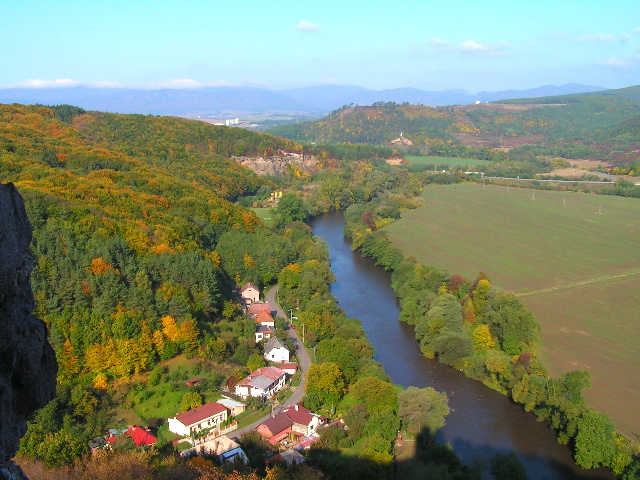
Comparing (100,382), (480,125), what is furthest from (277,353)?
(480,125)

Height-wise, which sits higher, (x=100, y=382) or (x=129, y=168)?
(x=129, y=168)

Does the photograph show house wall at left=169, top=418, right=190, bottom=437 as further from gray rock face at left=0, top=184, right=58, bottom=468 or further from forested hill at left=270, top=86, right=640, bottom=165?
forested hill at left=270, top=86, right=640, bottom=165

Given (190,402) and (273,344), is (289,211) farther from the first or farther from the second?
(190,402)

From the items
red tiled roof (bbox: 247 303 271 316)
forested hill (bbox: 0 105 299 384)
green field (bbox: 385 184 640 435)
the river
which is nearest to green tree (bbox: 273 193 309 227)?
forested hill (bbox: 0 105 299 384)

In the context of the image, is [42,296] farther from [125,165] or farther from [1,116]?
[1,116]

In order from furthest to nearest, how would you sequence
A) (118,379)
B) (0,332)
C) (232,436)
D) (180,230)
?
1. (180,230)
2. (118,379)
3. (232,436)
4. (0,332)

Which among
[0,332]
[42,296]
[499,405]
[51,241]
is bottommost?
[499,405]

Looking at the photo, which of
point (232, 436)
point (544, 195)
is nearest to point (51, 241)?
point (232, 436)
